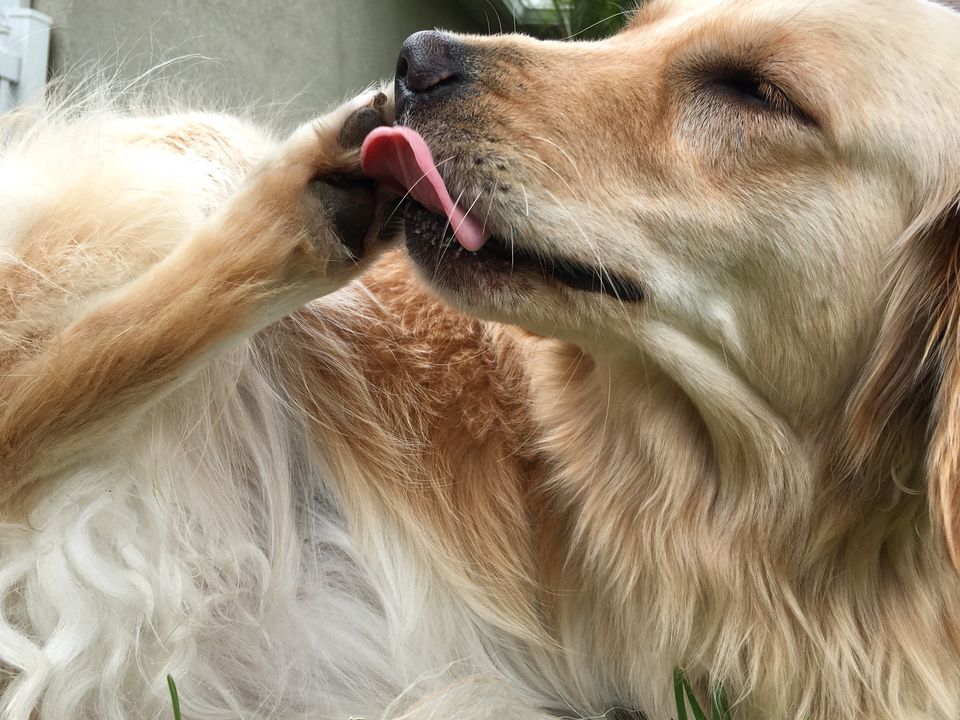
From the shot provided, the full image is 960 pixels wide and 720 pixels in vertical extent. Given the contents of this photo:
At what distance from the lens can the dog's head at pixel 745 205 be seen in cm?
144

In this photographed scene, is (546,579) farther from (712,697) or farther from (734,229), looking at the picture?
(734,229)

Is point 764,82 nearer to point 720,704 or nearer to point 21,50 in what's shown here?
point 720,704

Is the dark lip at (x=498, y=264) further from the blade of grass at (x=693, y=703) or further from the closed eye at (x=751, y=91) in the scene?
the blade of grass at (x=693, y=703)

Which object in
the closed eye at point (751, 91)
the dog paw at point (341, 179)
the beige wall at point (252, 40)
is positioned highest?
the closed eye at point (751, 91)

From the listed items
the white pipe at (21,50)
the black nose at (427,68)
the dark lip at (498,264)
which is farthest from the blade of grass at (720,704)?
the white pipe at (21,50)

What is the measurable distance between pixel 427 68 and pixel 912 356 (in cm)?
88

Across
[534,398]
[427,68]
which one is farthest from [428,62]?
[534,398]

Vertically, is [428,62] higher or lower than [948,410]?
higher

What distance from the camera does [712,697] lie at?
5.39ft

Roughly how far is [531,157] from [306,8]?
3.43 meters

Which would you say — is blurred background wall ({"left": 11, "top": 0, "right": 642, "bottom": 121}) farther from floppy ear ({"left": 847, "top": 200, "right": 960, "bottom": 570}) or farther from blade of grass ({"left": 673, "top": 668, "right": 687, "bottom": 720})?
blade of grass ({"left": 673, "top": 668, "right": 687, "bottom": 720})

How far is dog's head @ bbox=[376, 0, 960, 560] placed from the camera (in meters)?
1.44

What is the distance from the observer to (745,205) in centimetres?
145

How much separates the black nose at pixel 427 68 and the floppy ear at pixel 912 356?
76 centimetres
